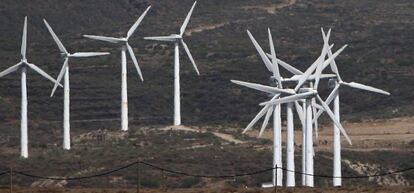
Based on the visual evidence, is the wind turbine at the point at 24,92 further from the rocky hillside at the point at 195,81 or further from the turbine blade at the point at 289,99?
the rocky hillside at the point at 195,81

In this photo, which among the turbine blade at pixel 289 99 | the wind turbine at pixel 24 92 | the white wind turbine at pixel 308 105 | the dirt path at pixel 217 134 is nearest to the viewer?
the turbine blade at pixel 289 99

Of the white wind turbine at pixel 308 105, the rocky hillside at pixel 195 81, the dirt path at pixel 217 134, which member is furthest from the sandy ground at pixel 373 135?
the white wind turbine at pixel 308 105

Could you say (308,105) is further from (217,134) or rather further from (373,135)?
(373,135)

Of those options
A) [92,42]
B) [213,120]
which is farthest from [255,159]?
[92,42]

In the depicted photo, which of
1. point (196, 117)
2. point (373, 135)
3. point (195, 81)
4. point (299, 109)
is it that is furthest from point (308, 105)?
point (195, 81)

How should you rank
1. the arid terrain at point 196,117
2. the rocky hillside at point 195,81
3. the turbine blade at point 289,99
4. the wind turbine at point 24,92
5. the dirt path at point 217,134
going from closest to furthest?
the turbine blade at point 289,99, the arid terrain at point 196,117, the wind turbine at point 24,92, the dirt path at point 217,134, the rocky hillside at point 195,81

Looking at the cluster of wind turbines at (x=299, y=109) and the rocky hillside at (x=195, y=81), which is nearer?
the cluster of wind turbines at (x=299, y=109)

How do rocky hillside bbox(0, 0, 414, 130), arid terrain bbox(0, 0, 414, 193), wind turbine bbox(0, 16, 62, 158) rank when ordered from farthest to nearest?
1. rocky hillside bbox(0, 0, 414, 130)
2. wind turbine bbox(0, 16, 62, 158)
3. arid terrain bbox(0, 0, 414, 193)

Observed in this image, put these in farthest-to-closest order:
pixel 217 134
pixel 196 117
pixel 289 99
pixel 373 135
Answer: pixel 196 117 < pixel 373 135 < pixel 217 134 < pixel 289 99

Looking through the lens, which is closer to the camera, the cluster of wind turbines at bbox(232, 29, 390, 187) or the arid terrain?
the cluster of wind turbines at bbox(232, 29, 390, 187)

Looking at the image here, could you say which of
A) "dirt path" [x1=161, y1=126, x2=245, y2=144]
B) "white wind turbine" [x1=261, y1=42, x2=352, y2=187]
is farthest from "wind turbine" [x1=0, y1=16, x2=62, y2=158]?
"white wind turbine" [x1=261, y1=42, x2=352, y2=187]

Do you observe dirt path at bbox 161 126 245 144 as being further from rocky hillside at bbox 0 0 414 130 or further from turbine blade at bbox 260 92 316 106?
turbine blade at bbox 260 92 316 106

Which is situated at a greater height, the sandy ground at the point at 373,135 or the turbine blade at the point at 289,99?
the turbine blade at the point at 289,99
